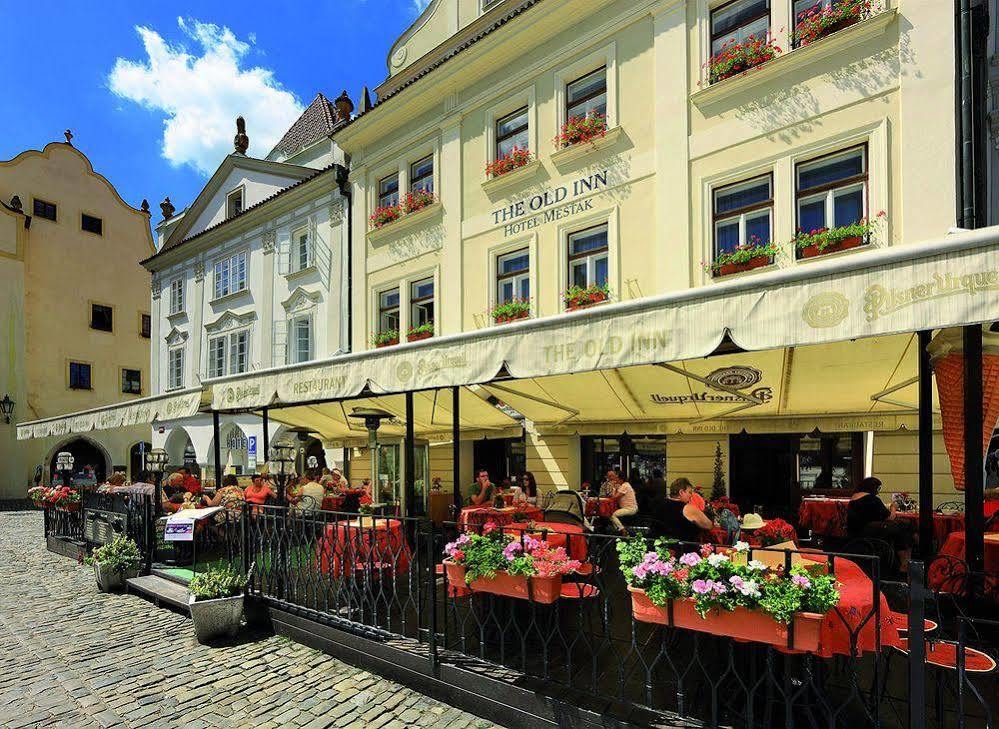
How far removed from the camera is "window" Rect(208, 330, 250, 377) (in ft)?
67.2

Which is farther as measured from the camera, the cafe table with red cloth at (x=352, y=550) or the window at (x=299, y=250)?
the window at (x=299, y=250)

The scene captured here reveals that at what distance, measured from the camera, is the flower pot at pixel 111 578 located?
873 centimetres

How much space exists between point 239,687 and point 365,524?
2.45 meters

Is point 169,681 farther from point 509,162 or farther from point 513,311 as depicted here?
point 509,162

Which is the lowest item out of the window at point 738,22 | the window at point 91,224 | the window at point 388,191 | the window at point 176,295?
the window at point 176,295

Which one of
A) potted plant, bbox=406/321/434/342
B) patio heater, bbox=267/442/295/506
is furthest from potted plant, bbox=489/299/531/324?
patio heater, bbox=267/442/295/506

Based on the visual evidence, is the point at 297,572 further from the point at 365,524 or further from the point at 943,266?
the point at 943,266

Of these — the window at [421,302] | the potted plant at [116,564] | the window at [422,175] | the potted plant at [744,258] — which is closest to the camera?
the potted plant at [116,564]

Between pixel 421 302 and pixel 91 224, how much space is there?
2633 centimetres

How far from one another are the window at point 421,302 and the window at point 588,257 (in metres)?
4.26

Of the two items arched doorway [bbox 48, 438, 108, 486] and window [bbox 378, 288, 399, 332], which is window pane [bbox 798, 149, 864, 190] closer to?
window [bbox 378, 288, 399, 332]

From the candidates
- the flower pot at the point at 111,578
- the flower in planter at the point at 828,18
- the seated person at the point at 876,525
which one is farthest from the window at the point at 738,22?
the flower pot at the point at 111,578

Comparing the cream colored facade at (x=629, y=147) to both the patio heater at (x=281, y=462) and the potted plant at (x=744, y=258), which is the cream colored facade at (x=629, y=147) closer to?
the potted plant at (x=744, y=258)

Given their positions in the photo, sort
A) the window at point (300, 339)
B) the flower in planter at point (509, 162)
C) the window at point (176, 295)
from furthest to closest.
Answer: the window at point (176, 295), the window at point (300, 339), the flower in planter at point (509, 162)
